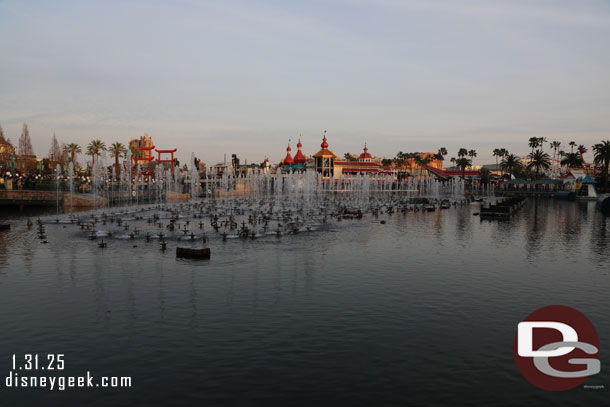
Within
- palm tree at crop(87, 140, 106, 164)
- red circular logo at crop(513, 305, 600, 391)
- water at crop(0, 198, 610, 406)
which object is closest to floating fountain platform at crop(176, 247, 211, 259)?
water at crop(0, 198, 610, 406)

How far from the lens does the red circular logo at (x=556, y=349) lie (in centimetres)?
1300

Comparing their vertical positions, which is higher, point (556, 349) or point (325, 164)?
point (325, 164)

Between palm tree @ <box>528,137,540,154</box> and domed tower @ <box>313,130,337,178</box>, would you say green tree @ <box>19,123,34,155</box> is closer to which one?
domed tower @ <box>313,130,337,178</box>

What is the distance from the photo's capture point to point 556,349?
14.9m

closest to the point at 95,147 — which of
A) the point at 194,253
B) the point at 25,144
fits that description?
the point at 25,144

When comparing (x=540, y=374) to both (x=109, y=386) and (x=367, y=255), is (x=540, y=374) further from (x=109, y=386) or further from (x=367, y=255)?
(x=367, y=255)

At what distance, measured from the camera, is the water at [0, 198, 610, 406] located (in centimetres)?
1199

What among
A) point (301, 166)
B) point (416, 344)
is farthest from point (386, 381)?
point (301, 166)

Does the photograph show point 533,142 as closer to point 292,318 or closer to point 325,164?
point 325,164

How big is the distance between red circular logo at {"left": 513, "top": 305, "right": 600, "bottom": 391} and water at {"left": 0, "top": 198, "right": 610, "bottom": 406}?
0.37 m

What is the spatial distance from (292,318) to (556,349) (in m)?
9.44

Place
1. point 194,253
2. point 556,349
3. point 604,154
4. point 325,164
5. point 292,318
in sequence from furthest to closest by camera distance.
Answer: point 325,164 → point 604,154 → point 194,253 → point 292,318 → point 556,349

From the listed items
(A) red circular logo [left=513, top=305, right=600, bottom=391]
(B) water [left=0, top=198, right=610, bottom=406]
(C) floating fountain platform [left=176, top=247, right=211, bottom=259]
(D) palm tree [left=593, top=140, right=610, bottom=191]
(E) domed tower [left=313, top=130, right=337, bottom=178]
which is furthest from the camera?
(E) domed tower [left=313, top=130, right=337, bottom=178]

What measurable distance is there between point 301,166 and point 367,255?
5533 inches
